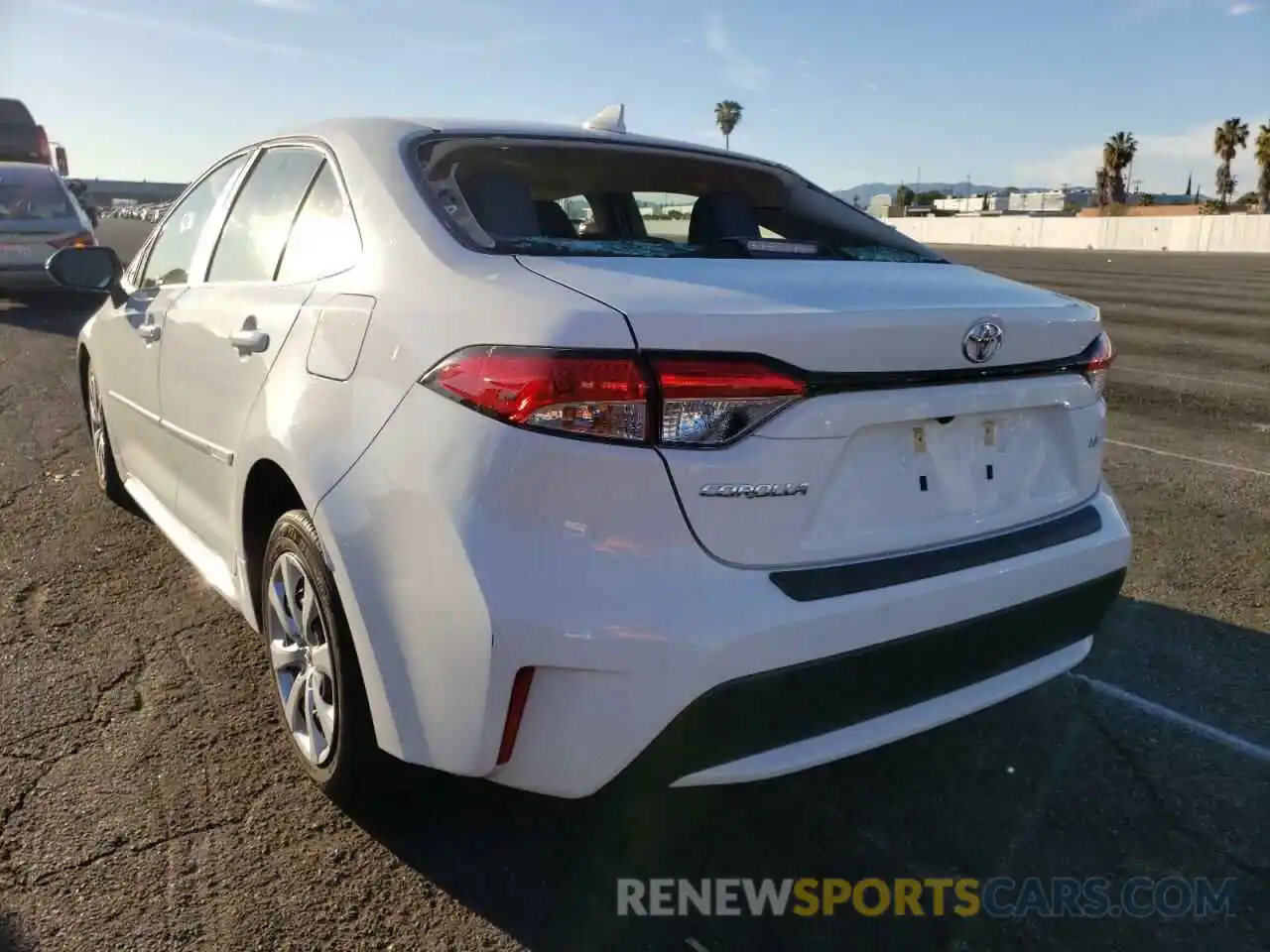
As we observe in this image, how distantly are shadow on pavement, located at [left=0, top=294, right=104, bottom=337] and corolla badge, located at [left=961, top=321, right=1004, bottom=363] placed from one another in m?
11.5

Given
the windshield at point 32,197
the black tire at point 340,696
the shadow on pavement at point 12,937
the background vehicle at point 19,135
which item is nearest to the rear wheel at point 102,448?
the black tire at point 340,696

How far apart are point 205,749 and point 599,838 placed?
3.82 ft

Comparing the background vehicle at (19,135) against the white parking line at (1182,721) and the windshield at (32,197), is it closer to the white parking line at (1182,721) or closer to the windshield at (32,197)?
the windshield at (32,197)

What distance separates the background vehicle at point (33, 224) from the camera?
12500mm

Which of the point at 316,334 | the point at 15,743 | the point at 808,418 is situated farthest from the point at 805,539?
the point at 15,743

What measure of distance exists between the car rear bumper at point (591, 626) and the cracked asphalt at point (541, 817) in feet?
0.81

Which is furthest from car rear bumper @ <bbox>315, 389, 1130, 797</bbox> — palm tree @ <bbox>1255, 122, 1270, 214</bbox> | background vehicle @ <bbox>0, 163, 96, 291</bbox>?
palm tree @ <bbox>1255, 122, 1270, 214</bbox>

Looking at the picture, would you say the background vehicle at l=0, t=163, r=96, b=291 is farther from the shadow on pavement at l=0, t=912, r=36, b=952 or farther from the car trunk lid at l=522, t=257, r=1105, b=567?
the car trunk lid at l=522, t=257, r=1105, b=567

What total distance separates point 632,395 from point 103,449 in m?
3.86

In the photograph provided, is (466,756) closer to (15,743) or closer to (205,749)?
(205,749)

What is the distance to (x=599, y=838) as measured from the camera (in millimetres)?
2639

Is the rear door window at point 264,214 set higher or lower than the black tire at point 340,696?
higher

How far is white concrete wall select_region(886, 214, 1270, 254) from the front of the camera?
42.7 meters

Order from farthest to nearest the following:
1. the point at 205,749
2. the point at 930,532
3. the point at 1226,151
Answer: the point at 1226,151
the point at 205,749
the point at 930,532
